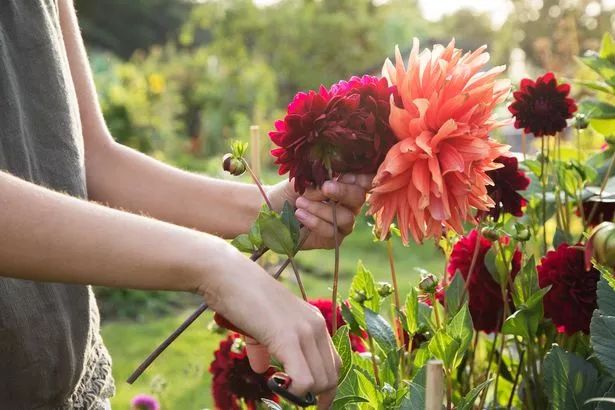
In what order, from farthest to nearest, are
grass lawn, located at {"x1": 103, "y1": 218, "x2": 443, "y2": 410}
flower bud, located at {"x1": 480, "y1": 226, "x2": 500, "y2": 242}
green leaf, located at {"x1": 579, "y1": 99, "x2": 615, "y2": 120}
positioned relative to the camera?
grass lawn, located at {"x1": 103, "y1": 218, "x2": 443, "y2": 410} → green leaf, located at {"x1": 579, "y1": 99, "x2": 615, "y2": 120} → flower bud, located at {"x1": 480, "y1": 226, "x2": 500, "y2": 242}

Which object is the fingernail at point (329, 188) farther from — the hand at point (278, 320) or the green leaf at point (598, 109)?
the green leaf at point (598, 109)

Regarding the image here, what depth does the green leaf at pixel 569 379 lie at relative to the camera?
3.00 ft

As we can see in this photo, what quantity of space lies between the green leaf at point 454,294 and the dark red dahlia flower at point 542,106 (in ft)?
0.77

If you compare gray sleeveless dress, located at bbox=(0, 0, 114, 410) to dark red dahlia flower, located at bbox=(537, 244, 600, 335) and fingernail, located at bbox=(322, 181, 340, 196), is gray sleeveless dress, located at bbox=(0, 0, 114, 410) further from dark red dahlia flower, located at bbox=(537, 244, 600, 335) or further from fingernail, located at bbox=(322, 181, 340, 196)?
dark red dahlia flower, located at bbox=(537, 244, 600, 335)

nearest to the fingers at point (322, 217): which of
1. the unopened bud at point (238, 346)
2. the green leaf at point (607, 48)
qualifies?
the unopened bud at point (238, 346)

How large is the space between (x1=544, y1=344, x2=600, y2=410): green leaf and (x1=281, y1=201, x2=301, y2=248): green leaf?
1.07ft

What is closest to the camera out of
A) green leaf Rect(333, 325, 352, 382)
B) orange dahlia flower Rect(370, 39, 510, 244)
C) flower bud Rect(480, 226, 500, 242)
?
orange dahlia flower Rect(370, 39, 510, 244)

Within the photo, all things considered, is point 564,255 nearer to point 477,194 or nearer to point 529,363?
point 529,363

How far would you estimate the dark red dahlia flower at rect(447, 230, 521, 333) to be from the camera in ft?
3.79

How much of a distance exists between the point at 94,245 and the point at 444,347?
1.35 feet

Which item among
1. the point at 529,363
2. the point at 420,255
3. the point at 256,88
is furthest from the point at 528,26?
the point at 529,363

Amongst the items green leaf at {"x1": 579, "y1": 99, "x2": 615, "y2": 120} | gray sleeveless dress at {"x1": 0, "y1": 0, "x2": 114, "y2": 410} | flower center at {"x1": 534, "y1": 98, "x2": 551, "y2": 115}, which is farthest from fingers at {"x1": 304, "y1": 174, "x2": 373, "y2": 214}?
green leaf at {"x1": 579, "y1": 99, "x2": 615, "y2": 120}

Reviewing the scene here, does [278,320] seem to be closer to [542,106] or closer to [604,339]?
[604,339]

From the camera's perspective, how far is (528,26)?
61.6ft
